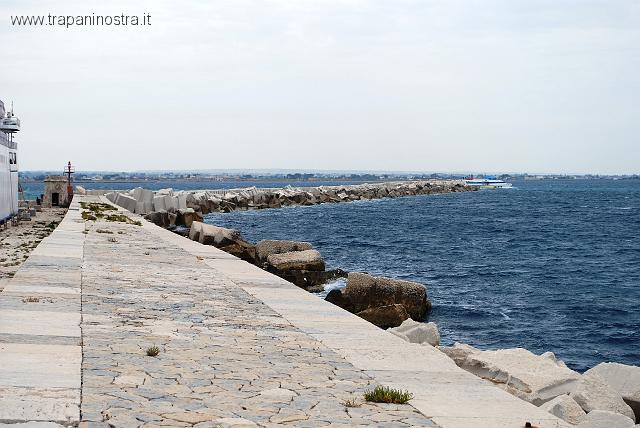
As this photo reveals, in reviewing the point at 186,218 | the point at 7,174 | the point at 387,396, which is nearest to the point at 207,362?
the point at 387,396

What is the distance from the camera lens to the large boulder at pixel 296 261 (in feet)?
70.9

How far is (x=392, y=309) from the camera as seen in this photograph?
48.8ft

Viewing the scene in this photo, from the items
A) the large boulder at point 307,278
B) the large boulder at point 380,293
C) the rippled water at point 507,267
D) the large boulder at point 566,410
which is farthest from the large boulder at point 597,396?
the large boulder at point 307,278

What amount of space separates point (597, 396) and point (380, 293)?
9067mm

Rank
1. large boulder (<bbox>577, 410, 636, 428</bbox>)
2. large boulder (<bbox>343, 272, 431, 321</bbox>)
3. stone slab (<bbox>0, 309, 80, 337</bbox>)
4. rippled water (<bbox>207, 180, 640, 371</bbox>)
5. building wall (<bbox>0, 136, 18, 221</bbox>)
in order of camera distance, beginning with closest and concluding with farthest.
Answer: large boulder (<bbox>577, 410, 636, 428</bbox>)
stone slab (<bbox>0, 309, 80, 337</bbox>)
large boulder (<bbox>343, 272, 431, 321</bbox>)
rippled water (<bbox>207, 180, 640, 371</bbox>)
building wall (<bbox>0, 136, 18, 221</bbox>)

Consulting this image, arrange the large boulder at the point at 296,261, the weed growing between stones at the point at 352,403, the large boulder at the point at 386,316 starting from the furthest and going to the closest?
the large boulder at the point at 296,261 < the large boulder at the point at 386,316 < the weed growing between stones at the point at 352,403

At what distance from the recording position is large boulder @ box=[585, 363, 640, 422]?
8763mm

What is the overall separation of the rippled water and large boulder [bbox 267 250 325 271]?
12.1ft

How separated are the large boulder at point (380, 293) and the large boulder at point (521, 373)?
621 cm

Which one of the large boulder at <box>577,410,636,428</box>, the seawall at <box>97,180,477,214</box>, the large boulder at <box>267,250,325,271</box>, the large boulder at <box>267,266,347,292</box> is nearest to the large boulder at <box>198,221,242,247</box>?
the large boulder at <box>267,250,325,271</box>

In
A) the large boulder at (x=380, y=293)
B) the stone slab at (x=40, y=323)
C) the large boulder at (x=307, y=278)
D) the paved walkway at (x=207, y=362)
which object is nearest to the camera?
the paved walkway at (x=207, y=362)

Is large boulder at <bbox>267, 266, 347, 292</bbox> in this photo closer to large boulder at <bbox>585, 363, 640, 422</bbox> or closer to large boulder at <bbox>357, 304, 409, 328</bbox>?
large boulder at <bbox>357, 304, 409, 328</bbox>

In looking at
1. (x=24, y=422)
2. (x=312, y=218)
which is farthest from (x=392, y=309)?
(x=312, y=218)

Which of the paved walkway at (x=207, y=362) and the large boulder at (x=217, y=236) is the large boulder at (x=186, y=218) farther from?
the paved walkway at (x=207, y=362)
